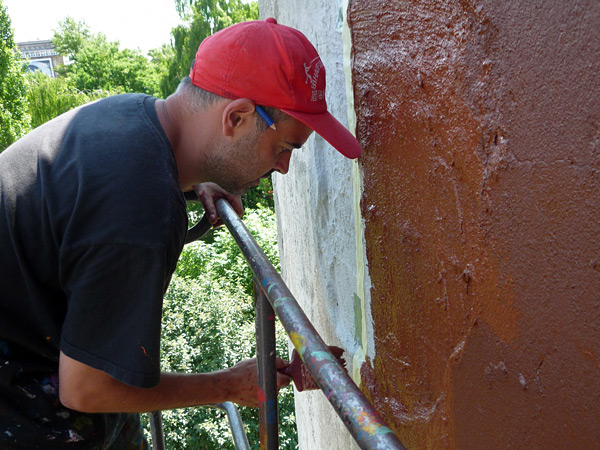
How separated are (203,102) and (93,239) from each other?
20.0 inches

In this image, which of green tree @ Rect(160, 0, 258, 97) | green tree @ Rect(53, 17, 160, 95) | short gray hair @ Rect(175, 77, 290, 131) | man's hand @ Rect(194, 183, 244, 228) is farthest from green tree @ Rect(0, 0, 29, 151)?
green tree @ Rect(53, 17, 160, 95)

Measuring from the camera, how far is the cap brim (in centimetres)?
138

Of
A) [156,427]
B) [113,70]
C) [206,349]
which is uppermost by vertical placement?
[113,70]

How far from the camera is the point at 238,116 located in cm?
144

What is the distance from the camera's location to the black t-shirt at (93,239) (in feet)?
3.70

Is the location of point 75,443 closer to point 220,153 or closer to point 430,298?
point 220,153

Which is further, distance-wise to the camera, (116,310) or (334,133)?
(334,133)

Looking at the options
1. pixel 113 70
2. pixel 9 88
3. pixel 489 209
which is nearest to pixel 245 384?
pixel 489 209

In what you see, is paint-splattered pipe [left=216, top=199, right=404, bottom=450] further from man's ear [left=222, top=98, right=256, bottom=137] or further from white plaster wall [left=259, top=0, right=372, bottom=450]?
white plaster wall [left=259, top=0, right=372, bottom=450]

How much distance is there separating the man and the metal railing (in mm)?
159

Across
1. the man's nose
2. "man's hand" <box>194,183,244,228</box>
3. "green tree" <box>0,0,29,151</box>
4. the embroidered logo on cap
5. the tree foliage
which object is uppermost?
"green tree" <box>0,0,29,151</box>

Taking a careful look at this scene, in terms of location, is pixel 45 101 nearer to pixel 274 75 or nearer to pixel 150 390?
pixel 274 75

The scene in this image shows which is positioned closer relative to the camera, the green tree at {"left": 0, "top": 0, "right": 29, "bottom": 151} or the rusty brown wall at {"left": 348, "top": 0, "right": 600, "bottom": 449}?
the rusty brown wall at {"left": 348, "top": 0, "right": 600, "bottom": 449}

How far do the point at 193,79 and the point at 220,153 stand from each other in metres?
0.21
